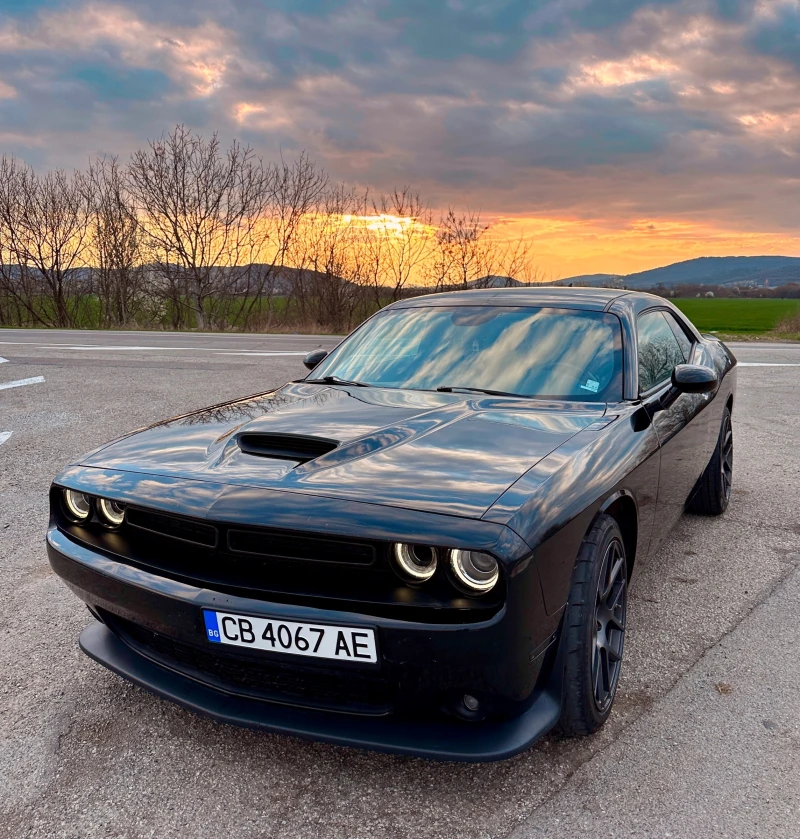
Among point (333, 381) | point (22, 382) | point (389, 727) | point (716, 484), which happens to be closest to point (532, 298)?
point (333, 381)

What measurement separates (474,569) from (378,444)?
0.66 meters

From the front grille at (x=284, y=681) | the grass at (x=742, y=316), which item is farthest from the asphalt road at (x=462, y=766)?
the grass at (x=742, y=316)

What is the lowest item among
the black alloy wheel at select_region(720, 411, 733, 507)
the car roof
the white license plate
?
the black alloy wheel at select_region(720, 411, 733, 507)

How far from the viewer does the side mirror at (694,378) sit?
3.21m

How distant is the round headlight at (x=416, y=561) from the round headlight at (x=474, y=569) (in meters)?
0.05

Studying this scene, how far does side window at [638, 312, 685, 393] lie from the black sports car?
0.43 metres

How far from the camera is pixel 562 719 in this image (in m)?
2.20

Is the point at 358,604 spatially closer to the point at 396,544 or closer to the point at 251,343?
the point at 396,544

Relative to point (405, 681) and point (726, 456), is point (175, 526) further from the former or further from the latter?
point (726, 456)

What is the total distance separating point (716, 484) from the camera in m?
4.44

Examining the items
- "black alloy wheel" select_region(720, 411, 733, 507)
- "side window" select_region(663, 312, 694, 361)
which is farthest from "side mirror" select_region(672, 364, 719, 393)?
"black alloy wheel" select_region(720, 411, 733, 507)

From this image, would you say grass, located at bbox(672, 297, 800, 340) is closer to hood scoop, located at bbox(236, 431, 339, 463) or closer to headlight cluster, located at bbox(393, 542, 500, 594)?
hood scoop, located at bbox(236, 431, 339, 463)

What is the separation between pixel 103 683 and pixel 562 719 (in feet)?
5.32

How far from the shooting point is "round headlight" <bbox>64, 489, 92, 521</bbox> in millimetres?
2490
